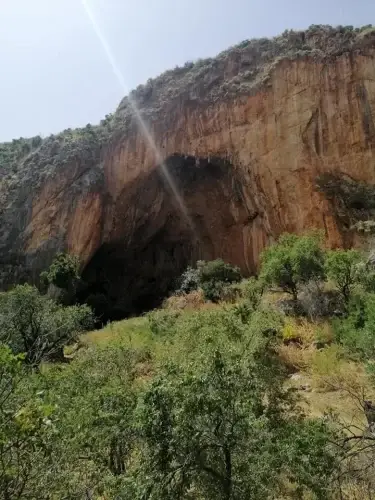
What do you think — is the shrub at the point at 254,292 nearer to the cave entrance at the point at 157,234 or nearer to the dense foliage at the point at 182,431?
the dense foliage at the point at 182,431

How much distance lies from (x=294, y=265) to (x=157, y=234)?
1730 centimetres

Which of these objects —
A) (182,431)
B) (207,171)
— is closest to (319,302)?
(182,431)

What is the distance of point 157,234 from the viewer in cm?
3281

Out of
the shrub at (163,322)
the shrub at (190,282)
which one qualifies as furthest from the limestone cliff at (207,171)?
the shrub at (163,322)

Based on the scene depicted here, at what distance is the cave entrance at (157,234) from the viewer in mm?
29188

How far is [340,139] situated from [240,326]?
14618mm

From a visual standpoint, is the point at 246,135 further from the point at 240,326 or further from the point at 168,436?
the point at 168,436

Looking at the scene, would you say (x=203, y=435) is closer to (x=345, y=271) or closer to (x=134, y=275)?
(x=345, y=271)

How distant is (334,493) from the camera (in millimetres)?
6477

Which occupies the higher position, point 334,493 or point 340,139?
point 340,139

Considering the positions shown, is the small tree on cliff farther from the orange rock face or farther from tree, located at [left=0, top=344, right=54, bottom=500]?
tree, located at [left=0, top=344, right=54, bottom=500]

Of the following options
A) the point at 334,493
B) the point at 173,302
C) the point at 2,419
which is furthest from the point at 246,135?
the point at 2,419

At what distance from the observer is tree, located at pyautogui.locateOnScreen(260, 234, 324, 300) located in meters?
16.7

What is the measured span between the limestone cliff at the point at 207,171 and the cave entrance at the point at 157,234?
0.09m
